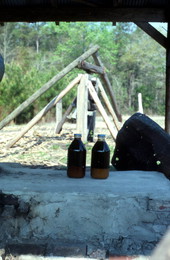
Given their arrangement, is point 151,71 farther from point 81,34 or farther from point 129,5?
point 129,5

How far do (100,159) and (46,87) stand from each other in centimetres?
454

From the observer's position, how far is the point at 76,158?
2.43 metres

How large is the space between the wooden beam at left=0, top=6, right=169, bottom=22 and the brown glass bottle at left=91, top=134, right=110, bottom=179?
92.8 inches

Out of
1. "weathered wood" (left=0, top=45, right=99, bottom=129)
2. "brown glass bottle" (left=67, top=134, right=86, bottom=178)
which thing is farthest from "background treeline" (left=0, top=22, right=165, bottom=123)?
"brown glass bottle" (left=67, top=134, right=86, bottom=178)

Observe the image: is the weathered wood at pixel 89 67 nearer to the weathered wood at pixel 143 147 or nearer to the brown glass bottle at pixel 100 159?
the weathered wood at pixel 143 147

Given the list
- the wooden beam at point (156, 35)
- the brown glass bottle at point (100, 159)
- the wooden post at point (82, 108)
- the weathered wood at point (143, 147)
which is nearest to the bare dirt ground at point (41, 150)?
the wooden post at point (82, 108)

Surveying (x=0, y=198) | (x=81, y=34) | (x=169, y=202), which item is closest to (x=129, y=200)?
(x=169, y=202)

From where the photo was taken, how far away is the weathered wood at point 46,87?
6.46 m

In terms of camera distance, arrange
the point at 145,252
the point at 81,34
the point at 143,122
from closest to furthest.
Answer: the point at 145,252 < the point at 143,122 < the point at 81,34

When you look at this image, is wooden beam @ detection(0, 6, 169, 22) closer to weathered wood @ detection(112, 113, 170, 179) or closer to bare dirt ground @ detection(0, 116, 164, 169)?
weathered wood @ detection(112, 113, 170, 179)

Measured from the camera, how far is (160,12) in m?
4.20

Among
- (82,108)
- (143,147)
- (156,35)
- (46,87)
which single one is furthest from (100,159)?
(82,108)

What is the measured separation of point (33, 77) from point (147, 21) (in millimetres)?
11166

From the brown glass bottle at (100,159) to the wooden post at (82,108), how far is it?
520 centimetres
